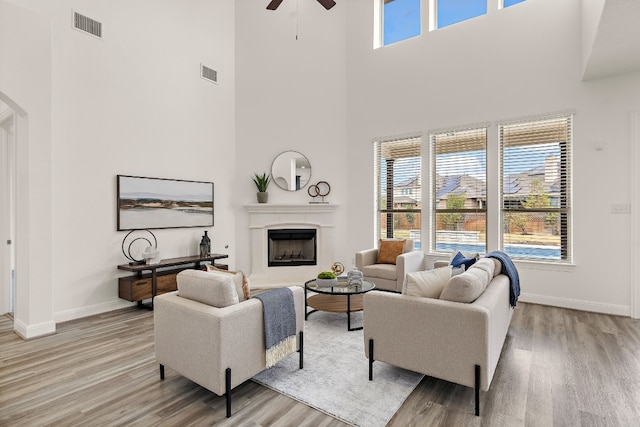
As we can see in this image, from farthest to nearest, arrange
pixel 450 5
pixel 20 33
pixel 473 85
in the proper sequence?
pixel 450 5, pixel 473 85, pixel 20 33

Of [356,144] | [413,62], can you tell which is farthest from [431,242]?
[413,62]

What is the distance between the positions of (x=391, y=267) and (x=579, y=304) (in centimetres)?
238

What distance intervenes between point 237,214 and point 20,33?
11.7 ft

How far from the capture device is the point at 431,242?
5609 mm

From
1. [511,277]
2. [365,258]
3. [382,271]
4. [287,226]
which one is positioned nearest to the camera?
[511,277]

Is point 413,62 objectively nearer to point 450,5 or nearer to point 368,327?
point 450,5

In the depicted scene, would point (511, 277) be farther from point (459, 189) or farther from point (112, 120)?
point (112, 120)

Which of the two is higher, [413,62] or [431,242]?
[413,62]

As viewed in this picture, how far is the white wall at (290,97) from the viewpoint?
6.11m

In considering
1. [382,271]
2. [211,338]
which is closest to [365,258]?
[382,271]

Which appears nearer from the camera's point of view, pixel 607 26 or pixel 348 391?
pixel 348 391

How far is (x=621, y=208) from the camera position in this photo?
412 cm

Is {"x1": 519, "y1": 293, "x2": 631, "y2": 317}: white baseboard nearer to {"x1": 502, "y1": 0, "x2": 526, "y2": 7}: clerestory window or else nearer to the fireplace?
the fireplace

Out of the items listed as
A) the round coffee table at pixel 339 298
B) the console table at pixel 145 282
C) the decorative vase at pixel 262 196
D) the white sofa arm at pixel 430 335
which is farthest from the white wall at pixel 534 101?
the console table at pixel 145 282
